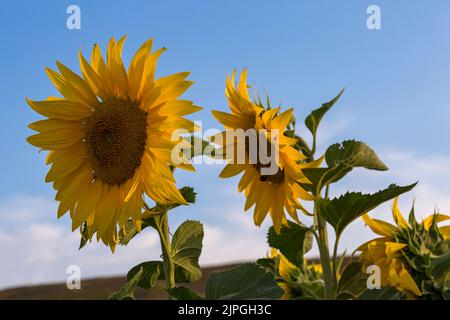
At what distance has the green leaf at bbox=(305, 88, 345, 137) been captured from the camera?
6.41 ft

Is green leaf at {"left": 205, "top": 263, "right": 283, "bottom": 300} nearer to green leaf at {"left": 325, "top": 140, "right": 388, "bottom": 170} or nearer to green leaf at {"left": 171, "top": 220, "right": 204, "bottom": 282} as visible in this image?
green leaf at {"left": 171, "top": 220, "right": 204, "bottom": 282}

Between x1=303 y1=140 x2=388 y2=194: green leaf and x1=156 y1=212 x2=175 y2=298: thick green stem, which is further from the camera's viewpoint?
x1=303 y1=140 x2=388 y2=194: green leaf

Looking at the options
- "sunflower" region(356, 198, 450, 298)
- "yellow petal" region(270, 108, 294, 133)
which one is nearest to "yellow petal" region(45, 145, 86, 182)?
"yellow petal" region(270, 108, 294, 133)

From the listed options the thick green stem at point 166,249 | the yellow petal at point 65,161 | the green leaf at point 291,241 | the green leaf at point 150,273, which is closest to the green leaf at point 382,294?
the green leaf at point 291,241

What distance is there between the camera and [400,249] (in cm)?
200

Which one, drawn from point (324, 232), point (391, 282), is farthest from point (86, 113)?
point (391, 282)

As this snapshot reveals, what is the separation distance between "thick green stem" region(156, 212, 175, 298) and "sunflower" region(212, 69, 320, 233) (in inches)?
13.5

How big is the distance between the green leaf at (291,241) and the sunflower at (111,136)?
574 millimetres

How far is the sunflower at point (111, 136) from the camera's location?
5.41ft

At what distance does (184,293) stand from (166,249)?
0.42 m

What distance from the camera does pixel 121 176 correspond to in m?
Answer: 1.88

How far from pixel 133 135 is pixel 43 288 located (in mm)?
10907

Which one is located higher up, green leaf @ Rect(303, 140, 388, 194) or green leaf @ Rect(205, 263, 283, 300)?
green leaf @ Rect(303, 140, 388, 194)

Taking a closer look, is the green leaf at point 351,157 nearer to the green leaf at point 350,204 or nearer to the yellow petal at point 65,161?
the green leaf at point 350,204
